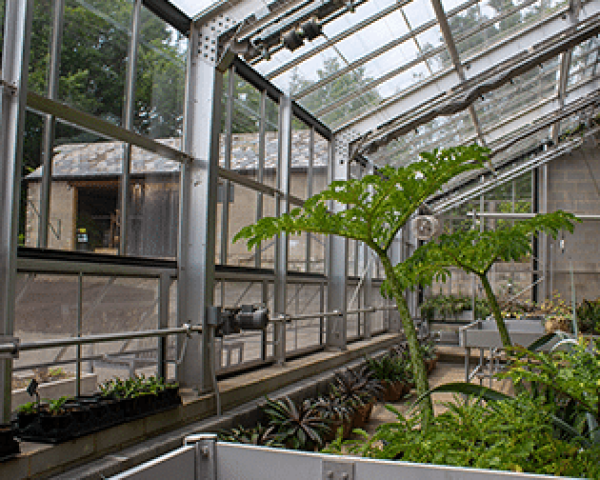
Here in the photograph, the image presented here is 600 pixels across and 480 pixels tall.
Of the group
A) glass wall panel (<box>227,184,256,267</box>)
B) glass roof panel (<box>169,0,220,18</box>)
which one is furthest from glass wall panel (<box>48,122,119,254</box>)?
glass wall panel (<box>227,184,256,267</box>)

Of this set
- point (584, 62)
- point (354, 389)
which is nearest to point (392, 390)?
point (354, 389)

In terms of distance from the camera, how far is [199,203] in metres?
5.00

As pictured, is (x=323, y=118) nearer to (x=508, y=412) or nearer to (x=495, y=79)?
(x=495, y=79)

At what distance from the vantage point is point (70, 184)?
3682 mm

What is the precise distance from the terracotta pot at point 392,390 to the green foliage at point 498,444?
548 cm

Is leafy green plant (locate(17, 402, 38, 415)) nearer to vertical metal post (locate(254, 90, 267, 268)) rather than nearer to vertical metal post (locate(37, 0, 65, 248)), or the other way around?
vertical metal post (locate(37, 0, 65, 248))

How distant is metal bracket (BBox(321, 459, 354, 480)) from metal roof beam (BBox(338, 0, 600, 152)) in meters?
7.67

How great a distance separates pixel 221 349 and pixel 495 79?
18.3 feet

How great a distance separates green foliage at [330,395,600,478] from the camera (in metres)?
1.87

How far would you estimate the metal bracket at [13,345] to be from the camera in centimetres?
283

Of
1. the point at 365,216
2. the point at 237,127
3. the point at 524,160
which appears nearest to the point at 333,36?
the point at 237,127

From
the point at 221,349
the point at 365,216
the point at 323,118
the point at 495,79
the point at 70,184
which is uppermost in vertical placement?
the point at 495,79

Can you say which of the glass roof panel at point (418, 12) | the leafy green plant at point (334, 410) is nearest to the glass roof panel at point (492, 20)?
the glass roof panel at point (418, 12)

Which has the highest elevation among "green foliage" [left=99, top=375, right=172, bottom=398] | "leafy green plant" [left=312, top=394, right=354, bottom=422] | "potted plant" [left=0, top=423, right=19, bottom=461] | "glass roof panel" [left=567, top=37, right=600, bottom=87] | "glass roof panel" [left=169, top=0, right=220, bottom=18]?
"glass roof panel" [left=567, top=37, right=600, bottom=87]
